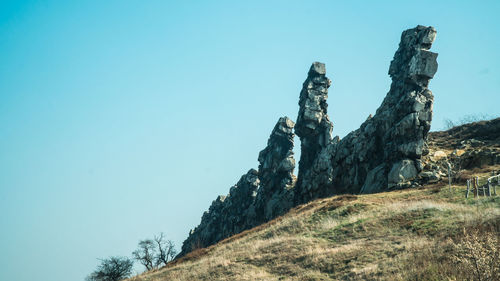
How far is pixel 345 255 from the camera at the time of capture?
24.2 metres

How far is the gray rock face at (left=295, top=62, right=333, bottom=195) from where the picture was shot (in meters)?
85.2

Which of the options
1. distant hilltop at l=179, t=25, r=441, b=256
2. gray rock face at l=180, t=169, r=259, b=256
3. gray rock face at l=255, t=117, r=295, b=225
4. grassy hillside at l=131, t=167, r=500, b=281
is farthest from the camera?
gray rock face at l=180, t=169, r=259, b=256

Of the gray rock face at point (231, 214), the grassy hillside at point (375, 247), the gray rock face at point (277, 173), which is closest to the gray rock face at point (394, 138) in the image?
the gray rock face at point (277, 173)

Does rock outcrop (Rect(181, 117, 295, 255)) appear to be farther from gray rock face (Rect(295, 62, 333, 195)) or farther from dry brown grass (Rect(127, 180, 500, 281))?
dry brown grass (Rect(127, 180, 500, 281))

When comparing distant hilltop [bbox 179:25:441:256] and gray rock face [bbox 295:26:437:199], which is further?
distant hilltop [bbox 179:25:441:256]

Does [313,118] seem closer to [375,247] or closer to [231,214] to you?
[231,214]

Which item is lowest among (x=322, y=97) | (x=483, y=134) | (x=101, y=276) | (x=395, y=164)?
(x=101, y=276)

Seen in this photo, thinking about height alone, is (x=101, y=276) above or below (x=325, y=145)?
below

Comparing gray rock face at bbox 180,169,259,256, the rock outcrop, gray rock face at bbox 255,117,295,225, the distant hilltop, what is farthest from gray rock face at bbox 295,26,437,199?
gray rock face at bbox 180,169,259,256

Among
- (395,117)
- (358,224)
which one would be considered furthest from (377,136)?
(358,224)

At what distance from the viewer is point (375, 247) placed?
24625 millimetres

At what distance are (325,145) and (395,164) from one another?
2478cm

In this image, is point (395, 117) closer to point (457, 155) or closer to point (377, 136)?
point (377, 136)

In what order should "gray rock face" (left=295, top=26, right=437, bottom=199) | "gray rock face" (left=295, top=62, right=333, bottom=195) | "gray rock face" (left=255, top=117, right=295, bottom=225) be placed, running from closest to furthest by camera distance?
"gray rock face" (left=295, top=26, right=437, bottom=199)
"gray rock face" (left=295, top=62, right=333, bottom=195)
"gray rock face" (left=255, top=117, right=295, bottom=225)
